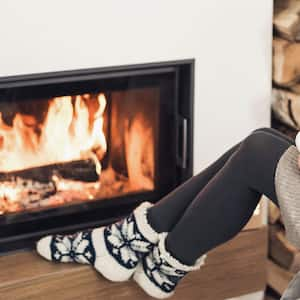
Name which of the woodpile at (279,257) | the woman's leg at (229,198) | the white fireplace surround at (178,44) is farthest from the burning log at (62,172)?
the woodpile at (279,257)

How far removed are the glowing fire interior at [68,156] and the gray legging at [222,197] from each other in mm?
378

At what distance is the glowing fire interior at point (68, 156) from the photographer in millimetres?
2297

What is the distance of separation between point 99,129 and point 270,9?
0.63m

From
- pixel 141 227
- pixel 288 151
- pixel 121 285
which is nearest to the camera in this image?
pixel 288 151

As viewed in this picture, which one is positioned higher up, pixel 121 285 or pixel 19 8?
A: pixel 19 8

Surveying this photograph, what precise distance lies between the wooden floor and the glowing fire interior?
20cm

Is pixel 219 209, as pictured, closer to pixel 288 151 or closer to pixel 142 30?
pixel 288 151

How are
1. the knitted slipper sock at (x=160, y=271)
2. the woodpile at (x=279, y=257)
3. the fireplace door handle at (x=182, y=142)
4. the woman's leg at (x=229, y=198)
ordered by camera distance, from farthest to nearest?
the woodpile at (x=279, y=257), the fireplace door handle at (x=182, y=142), the knitted slipper sock at (x=160, y=271), the woman's leg at (x=229, y=198)

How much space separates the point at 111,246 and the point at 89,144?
37cm

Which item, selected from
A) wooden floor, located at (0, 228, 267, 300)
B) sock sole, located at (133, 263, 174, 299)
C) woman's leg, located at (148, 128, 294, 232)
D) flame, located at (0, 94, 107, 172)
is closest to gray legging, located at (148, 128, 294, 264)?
woman's leg, located at (148, 128, 294, 232)

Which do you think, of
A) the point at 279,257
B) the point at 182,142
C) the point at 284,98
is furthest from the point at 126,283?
the point at 284,98

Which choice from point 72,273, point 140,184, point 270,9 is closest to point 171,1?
point 270,9

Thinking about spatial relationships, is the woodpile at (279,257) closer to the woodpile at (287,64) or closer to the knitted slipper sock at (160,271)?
the woodpile at (287,64)

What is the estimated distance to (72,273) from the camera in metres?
2.22
